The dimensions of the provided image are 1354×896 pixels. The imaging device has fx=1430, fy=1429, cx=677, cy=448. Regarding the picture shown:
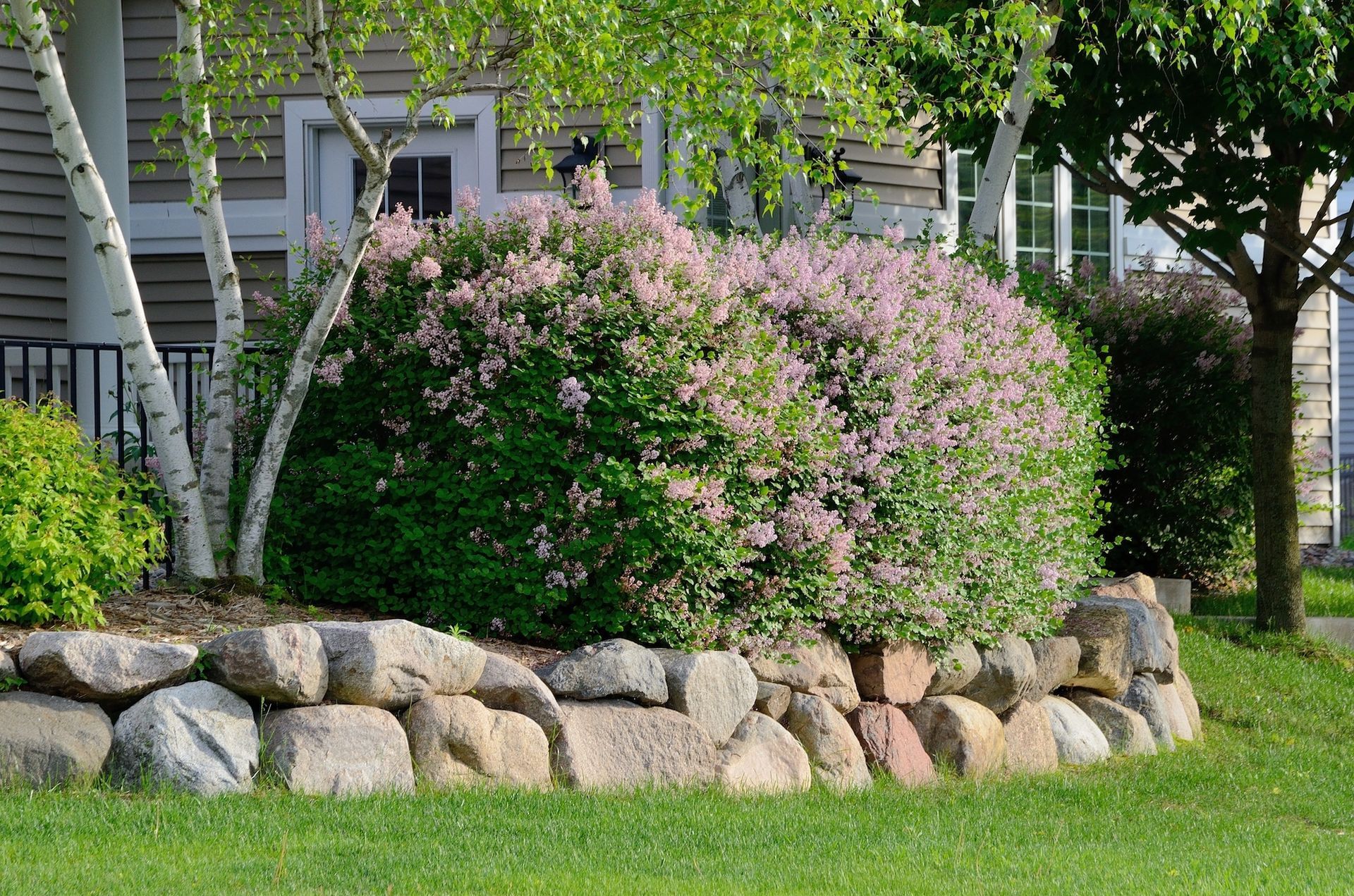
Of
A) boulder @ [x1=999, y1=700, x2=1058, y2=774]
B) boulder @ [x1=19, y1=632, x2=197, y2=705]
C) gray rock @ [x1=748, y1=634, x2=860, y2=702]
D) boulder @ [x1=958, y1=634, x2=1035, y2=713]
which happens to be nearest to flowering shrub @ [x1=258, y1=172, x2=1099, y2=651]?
gray rock @ [x1=748, y1=634, x2=860, y2=702]

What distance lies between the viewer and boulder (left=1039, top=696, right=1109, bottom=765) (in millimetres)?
7656

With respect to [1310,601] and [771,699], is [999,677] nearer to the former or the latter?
[771,699]

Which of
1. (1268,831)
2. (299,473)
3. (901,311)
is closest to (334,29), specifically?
(299,473)

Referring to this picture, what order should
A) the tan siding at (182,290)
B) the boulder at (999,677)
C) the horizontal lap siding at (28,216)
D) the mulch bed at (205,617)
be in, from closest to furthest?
the mulch bed at (205,617), the boulder at (999,677), the horizontal lap siding at (28,216), the tan siding at (182,290)

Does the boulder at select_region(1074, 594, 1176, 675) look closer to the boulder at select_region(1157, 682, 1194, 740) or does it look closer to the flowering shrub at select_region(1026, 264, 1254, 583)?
the boulder at select_region(1157, 682, 1194, 740)

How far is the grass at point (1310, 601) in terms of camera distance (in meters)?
11.1

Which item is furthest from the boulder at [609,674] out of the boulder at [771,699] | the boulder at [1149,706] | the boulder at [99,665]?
the boulder at [1149,706]

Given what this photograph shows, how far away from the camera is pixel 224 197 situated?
1052cm

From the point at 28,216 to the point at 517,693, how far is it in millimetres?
6870

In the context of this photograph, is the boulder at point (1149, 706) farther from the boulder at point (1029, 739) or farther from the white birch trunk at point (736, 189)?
the white birch trunk at point (736, 189)

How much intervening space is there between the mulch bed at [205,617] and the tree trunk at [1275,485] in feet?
21.0

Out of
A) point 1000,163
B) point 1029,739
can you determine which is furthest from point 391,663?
point 1000,163

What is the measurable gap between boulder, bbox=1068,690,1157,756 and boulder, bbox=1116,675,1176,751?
0.36 feet

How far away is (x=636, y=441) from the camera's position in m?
5.68
